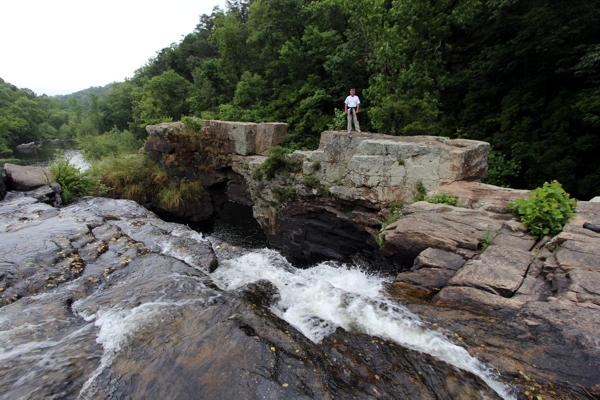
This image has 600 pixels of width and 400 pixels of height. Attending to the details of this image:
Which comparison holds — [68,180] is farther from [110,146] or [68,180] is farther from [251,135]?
[110,146]

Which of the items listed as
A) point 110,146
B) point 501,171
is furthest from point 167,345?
point 110,146

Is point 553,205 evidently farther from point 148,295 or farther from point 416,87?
point 416,87

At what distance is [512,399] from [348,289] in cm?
282

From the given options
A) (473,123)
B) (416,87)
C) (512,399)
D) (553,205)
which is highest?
(416,87)

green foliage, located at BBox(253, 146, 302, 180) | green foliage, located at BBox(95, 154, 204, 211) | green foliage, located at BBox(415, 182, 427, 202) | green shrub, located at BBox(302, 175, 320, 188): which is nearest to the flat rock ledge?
green foliage, located at BBox(415, 182, 427, 202)

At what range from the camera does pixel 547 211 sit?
519 centimetres

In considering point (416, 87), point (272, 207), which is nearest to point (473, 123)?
point (416, 87)

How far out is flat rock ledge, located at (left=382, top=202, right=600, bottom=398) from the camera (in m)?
3.28

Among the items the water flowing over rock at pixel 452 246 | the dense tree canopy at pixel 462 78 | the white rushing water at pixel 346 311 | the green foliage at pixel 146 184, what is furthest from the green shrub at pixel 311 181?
the green foliage at pixel 146 184

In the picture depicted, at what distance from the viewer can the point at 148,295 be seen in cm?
446

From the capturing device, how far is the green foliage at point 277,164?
11.4 m

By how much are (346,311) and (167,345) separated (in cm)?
241

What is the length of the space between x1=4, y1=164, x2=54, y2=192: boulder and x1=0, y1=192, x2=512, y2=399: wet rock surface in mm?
5636

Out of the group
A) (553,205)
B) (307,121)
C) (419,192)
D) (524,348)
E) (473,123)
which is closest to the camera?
(524,348)
